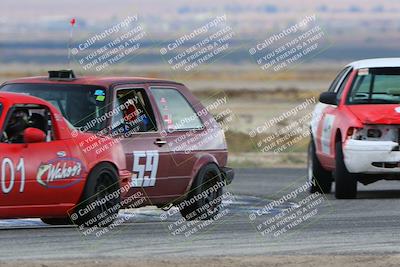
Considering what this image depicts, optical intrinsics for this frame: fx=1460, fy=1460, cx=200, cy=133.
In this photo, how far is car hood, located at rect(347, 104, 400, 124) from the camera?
713 inches

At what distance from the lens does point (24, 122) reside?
14.0 m

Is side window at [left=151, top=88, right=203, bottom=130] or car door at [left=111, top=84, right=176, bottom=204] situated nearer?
car door at [left=111, top=84, right=176, bottom=204]

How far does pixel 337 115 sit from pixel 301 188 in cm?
253

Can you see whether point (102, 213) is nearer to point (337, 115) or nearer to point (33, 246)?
point (33, 246)

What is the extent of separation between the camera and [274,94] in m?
75.8

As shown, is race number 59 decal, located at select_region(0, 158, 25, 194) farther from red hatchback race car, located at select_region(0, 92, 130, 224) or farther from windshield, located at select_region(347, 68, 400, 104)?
windshield, located at select_region(347, 68, 400, 104)

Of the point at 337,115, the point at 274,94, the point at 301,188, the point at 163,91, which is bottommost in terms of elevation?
the point at 274,94

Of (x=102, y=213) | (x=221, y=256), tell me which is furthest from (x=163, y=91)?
(x=221, y=256)

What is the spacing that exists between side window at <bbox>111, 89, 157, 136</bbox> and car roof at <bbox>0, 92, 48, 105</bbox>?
1.00 meters

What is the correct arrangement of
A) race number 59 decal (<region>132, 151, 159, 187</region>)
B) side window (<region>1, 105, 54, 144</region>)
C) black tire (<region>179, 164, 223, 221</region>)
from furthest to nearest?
black tire (<region>179, 164, 223, 221</region>) < race number 59 decal (<region>132, 151, 159, 187</region>) < side window (<region>1, 105, 54, 144</region>)

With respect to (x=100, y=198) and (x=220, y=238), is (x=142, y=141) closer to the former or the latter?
(x=100, y=198)

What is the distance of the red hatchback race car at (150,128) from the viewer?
14977mm

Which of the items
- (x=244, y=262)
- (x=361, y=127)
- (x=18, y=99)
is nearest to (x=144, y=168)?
(x=18, y=99)

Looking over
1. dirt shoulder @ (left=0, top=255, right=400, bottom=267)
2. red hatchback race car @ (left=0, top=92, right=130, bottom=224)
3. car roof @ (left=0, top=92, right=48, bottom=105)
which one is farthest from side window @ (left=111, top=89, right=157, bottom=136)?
dirt shoulder @ (left=0, top=255, right=400, bottom=267)
